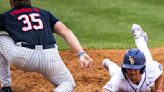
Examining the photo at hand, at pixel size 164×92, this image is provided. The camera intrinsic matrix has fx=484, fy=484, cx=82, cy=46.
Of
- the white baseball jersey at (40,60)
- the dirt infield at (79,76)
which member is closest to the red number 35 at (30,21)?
the white baseball jersey at (40,60)

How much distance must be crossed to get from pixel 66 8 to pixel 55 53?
21.6 ft

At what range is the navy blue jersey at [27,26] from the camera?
501 cm

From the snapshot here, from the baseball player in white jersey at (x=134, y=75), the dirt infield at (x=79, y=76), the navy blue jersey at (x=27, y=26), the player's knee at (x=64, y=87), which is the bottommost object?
the dirt infield at (x=79, y=76)

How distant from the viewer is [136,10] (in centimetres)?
1136

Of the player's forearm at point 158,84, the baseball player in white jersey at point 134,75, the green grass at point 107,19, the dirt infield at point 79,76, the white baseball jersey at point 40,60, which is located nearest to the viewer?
the baseball player in white jersey at point 134,75

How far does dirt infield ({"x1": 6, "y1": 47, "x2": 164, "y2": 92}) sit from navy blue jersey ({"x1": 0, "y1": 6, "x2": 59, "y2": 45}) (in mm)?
1495

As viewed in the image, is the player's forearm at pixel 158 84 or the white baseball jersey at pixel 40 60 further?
the player's forearm at pixel 158 84

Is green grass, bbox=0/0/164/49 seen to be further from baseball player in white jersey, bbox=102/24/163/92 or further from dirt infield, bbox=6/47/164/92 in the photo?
baseball player in white jersey, bbox=102/24/163/92

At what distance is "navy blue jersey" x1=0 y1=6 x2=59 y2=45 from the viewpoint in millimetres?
5012

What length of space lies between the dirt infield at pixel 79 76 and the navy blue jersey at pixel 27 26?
4.90 feet

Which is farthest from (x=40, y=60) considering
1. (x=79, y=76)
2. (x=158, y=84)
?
(x=79, y=76)

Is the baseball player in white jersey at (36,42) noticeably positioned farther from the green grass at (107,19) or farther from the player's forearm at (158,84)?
the green grass at (107,19)

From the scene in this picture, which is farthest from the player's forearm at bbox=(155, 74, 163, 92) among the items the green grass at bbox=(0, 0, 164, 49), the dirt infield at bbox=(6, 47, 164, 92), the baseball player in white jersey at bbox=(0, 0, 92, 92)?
the green grass at bbox=(0, 0, 164, 49)

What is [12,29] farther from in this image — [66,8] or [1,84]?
[66,8]
